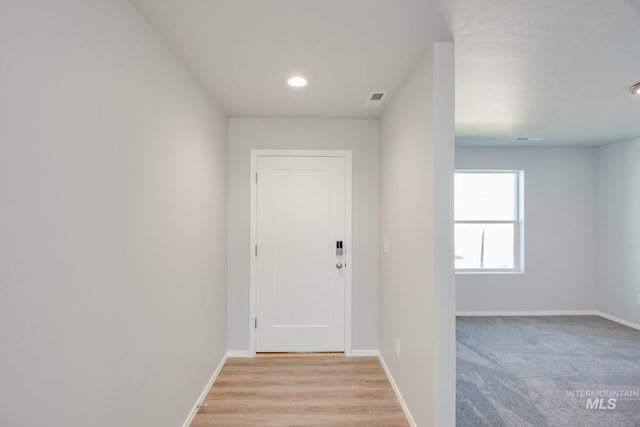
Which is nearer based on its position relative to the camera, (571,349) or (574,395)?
(574,395)

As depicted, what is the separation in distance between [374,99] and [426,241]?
1394mm

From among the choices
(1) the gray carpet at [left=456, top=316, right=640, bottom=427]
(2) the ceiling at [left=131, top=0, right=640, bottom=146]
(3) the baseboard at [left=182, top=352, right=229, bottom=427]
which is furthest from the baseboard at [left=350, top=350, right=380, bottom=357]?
(2) the ceiling at [left=131, top=0, right=640, bottom=146]

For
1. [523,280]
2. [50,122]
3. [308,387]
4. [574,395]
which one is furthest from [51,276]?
[523,280]

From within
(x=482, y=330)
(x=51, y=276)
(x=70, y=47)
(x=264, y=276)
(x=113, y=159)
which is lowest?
(x=482, y=330)

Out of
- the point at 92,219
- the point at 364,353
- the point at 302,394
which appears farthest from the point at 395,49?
the point at 364,353

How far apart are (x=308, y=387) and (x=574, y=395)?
2.13m

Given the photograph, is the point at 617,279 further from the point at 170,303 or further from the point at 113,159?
the point at 113,159

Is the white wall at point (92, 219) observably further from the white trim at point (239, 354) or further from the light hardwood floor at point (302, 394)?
the white trim at point (239, 354)

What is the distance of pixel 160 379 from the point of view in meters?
1.76

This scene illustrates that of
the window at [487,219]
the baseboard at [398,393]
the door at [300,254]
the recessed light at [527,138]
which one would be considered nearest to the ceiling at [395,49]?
the door at [300,254]

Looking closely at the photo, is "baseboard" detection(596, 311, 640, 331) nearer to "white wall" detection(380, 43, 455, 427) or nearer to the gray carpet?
the gray carpet

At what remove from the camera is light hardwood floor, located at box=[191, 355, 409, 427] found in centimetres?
219

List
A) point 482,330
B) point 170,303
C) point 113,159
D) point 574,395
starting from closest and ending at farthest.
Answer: point 113,159, point 170,303, point 574,395, point 482,330

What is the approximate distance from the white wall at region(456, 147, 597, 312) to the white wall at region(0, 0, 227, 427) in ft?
13.2
